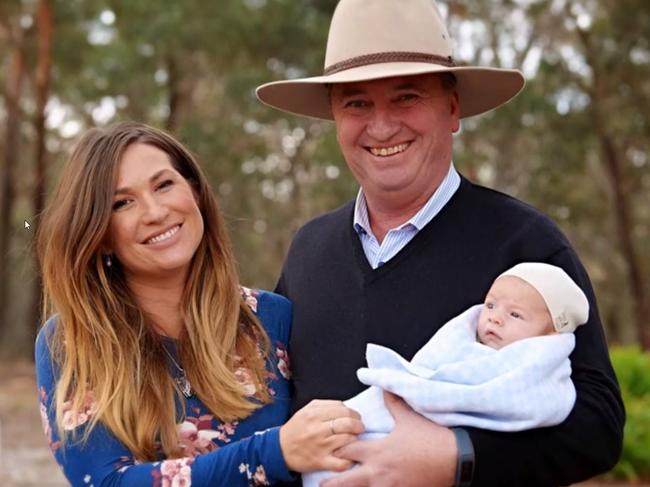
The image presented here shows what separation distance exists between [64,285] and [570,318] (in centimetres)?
Result: 151

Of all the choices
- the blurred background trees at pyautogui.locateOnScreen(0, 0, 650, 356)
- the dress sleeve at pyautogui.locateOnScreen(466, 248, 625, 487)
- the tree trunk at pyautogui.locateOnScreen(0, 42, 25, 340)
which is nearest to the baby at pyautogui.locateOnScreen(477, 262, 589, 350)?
the dress sleeve at pyautogui.locateOnScreen(466, 248, 625, 487)

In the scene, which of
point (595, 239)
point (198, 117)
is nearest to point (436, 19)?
point (198, 117)

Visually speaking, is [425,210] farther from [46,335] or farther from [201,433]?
[46,335]

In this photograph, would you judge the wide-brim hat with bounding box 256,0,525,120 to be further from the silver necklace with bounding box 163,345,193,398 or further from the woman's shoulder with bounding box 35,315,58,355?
the woman's shoulder with bounding box 35,315,58,355

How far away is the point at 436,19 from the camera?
3307 millimetres

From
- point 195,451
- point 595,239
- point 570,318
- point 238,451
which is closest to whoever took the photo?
point 570,318

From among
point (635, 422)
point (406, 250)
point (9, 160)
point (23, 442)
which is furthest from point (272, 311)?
point (9, 160)

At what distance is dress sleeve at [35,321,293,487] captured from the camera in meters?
2.81

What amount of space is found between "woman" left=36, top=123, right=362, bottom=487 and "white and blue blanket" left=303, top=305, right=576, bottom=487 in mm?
152

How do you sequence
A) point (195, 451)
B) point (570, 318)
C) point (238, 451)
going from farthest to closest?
point (195, 451), point (238, 451), point (570, 318)

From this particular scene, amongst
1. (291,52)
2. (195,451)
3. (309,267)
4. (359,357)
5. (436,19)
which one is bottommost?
(195,451)

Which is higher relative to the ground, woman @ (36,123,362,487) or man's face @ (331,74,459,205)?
man's face @ (331,74,459,205)

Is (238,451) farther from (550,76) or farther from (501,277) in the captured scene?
(550,76)

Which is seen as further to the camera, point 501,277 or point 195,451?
point 195,451
